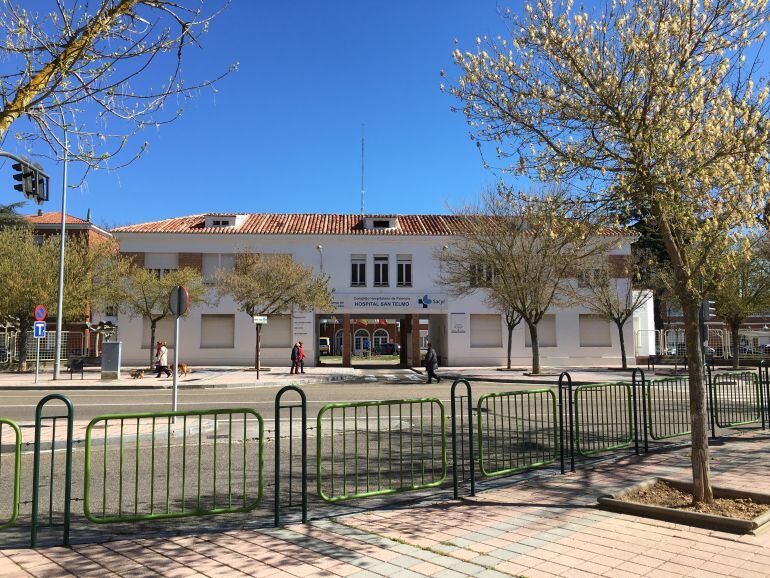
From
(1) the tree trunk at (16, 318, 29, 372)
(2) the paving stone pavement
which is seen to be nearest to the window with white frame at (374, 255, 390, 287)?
(1) the tree trunk at (16, 318, 29, 372)

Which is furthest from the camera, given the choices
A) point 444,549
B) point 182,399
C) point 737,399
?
point 182,399

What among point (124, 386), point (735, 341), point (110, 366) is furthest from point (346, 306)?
point (735, 341)

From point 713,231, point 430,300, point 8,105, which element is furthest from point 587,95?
point 430,300

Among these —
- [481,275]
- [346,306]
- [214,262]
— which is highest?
[214,262]

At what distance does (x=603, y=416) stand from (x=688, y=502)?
3.92m

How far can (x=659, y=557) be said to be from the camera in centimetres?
415

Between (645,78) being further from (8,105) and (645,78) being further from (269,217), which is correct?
(269,217)

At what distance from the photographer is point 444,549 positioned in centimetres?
436

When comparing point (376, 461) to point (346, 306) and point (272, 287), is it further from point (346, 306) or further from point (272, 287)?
point (346, 306)

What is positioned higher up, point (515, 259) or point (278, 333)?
point (515, 259)

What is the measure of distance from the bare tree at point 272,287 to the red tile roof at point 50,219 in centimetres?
2547

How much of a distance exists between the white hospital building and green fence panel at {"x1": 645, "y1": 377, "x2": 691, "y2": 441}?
23.8m

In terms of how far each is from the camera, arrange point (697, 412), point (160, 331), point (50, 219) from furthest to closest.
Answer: point (50, 219) < point (160, 331) < point (697, 412)

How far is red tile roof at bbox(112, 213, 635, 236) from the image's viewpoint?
Result: 113 ft
